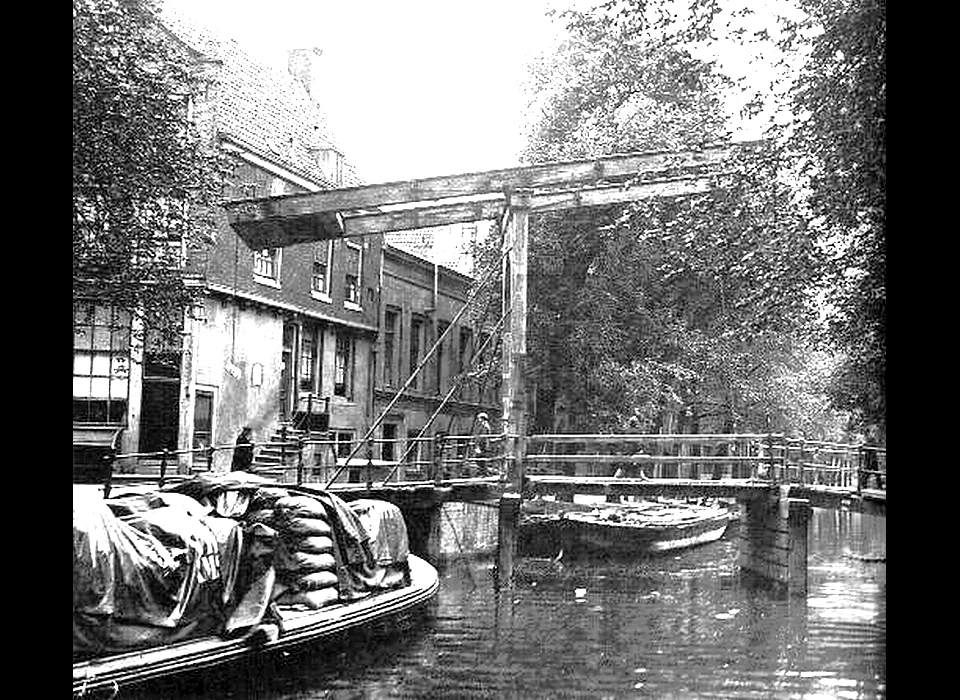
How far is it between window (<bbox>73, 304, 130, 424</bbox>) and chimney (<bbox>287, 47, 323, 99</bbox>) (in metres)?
1.11

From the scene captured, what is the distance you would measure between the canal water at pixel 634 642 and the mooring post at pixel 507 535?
2.2 inches

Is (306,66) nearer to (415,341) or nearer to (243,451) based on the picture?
(415,341)

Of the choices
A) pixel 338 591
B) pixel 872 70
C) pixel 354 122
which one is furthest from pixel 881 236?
pixel 338 591

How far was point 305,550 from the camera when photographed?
12.5 ft

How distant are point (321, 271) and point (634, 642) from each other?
188cm

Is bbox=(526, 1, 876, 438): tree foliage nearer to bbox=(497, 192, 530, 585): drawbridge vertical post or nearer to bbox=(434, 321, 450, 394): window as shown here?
bbox=(497, 192, 530, 585): drawbridge vertical post

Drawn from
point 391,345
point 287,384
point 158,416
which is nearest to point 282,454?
point 287,384

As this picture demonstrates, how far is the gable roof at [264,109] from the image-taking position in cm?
373

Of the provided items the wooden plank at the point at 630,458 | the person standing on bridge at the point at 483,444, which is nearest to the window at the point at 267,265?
the person standing on bridge at the point at 483,444

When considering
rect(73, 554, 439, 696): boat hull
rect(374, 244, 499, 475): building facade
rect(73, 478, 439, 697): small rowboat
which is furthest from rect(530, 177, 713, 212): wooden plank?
rect(73, 554, 439, 696): boat hull

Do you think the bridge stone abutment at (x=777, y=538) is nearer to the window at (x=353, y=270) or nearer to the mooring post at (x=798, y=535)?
the mooring post at (x=798, y=535)

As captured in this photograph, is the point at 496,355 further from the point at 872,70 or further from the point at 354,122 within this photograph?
the point at 872,70

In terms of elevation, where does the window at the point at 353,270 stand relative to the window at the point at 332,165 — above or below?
below
